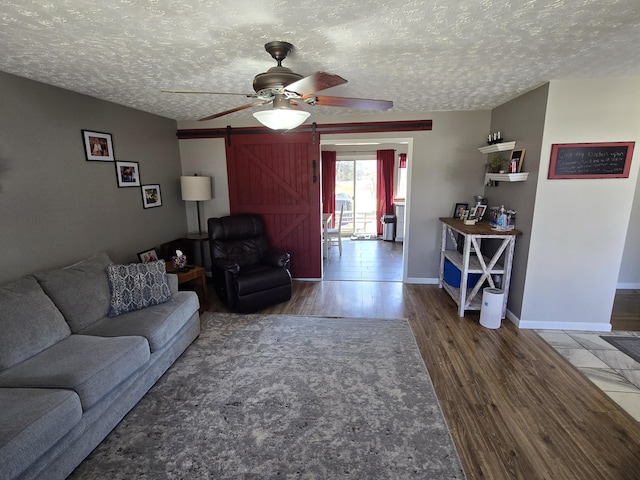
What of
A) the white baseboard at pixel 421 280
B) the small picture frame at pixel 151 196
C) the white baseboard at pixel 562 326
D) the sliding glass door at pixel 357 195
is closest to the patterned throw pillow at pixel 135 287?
the small picture frame at pixel 151 196

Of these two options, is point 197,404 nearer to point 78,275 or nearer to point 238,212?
point 78,275

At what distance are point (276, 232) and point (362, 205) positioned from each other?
371 centimetres

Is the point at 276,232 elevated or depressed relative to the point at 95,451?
elevated

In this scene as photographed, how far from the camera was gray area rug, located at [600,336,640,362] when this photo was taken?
270 centimetres

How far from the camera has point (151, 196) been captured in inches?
157

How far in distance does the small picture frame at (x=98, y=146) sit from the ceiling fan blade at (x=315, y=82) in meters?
2.45

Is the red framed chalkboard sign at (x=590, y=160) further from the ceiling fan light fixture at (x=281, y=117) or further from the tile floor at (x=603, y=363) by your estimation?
the ceiling fan light fixture at (x=281, y=117)

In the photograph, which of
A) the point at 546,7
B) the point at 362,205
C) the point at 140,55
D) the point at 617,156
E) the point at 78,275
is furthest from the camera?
the point at 362,205

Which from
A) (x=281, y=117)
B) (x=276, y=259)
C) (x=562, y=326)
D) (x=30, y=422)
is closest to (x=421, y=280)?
(x=562, y=326)

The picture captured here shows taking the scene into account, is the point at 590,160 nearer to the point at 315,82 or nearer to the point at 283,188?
the point at 315,82

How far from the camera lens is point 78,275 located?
2.50m

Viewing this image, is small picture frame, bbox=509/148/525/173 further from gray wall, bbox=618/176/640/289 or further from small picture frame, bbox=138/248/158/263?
small picture frame, bbox=138/248/158/263

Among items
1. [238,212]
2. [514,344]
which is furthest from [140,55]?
[514,344]

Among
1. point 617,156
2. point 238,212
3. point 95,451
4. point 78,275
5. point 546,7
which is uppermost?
point 546,7
